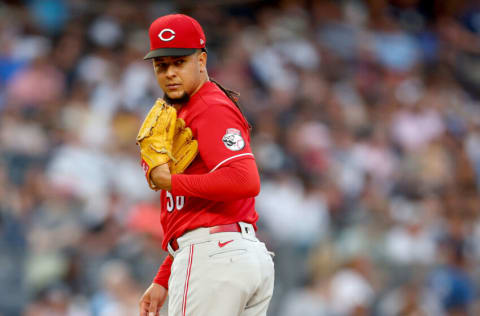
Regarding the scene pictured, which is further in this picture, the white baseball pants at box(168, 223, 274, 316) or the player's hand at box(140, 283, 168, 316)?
the player's hand at box(140, 283, 168, 316)

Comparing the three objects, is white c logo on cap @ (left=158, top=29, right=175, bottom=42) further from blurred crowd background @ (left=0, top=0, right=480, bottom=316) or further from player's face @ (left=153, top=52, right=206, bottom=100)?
blurred crowd background @ (left=0, top=0, right=480, bottom=316)

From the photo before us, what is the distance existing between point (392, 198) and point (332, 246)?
4.73 ft

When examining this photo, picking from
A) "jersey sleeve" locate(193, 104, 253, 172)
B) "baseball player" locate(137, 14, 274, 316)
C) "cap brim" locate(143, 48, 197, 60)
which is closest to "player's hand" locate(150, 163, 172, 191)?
"baseball player" locate(137, 14, 274, 316)

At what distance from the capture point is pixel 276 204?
28.8ft

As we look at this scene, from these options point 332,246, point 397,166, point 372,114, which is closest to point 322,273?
point 332,246

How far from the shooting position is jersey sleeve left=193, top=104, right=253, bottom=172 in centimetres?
317

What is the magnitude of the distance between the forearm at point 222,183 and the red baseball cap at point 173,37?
50 cm

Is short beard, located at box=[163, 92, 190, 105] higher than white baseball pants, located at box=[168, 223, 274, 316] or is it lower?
higher

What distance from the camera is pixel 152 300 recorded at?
355cm

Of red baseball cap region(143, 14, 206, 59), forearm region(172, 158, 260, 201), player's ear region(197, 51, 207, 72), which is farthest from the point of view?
player's ear region(197, 51, 207, 72)

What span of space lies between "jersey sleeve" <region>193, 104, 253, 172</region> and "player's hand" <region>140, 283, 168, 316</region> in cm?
67

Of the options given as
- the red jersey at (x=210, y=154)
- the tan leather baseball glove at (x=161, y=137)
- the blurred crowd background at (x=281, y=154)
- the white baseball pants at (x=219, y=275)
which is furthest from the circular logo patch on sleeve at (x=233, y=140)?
the blurred crowd background at (x=281, y=154)

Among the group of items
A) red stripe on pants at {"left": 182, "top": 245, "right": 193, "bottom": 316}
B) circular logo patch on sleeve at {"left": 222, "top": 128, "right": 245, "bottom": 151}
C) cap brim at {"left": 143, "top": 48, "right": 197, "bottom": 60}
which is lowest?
red stripe on pants at {"left": 182, "top": 245, "right": 193, "bottom": 316}

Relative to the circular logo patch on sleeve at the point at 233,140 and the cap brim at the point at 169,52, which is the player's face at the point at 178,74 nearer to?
the cap brim at the point at 169,52
